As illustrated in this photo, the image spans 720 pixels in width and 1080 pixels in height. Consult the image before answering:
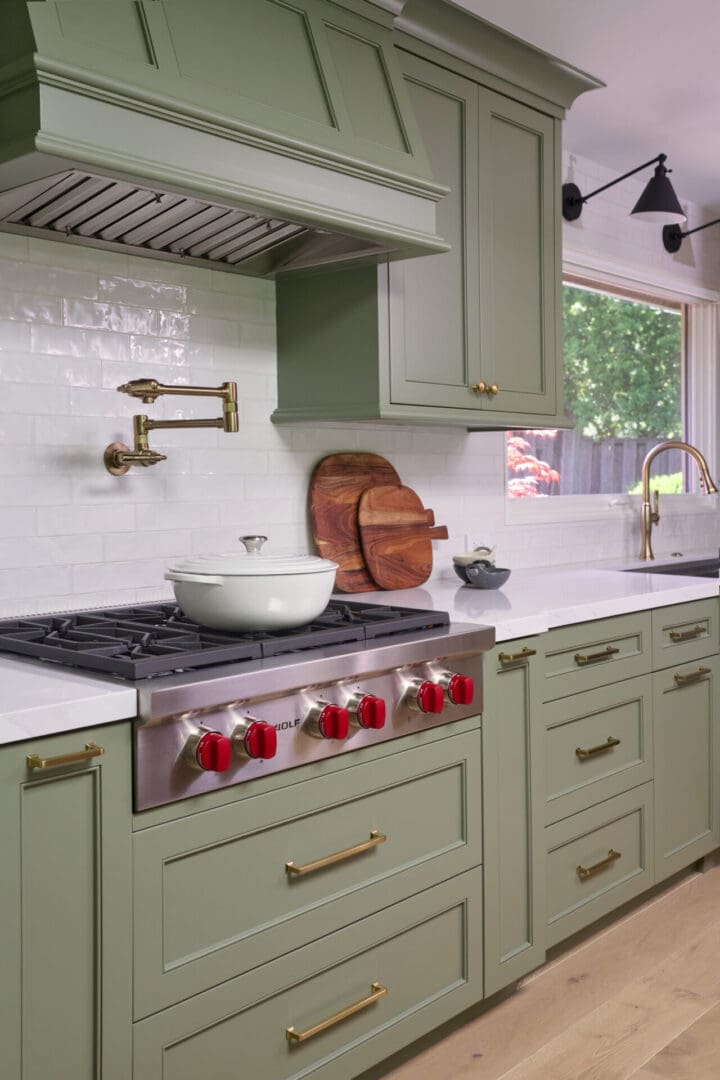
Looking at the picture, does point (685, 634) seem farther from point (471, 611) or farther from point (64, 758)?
point (64, 758)

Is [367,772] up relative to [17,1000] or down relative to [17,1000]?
up

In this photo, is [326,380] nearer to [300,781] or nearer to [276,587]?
[276,587]

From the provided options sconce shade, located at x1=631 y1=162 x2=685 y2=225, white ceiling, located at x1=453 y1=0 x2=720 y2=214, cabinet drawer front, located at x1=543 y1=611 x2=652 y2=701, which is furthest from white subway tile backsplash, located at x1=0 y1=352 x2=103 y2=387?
sconce shade, located at x1=631 y1=162 x2=685 y2=225

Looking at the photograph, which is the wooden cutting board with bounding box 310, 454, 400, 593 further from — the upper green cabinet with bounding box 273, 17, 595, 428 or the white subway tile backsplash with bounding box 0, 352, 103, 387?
the white subway tile backsplash with bounding box 0, 352, 103, 387

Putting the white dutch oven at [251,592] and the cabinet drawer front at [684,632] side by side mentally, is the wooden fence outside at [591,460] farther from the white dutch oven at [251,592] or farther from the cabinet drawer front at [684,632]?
the white dutch oven at [251,592]

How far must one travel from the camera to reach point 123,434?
98.3 inches

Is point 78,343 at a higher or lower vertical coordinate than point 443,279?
lower

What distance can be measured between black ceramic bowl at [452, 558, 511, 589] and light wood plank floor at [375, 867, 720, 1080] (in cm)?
103

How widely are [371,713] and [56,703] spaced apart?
0.63 metres

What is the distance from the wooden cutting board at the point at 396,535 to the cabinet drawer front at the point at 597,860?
0.86 m

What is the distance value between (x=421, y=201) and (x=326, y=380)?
0.54m

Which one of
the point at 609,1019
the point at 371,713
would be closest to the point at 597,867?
the point at 609,1019

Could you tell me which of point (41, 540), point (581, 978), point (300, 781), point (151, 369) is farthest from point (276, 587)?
point (581, 978)

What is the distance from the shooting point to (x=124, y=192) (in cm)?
208
